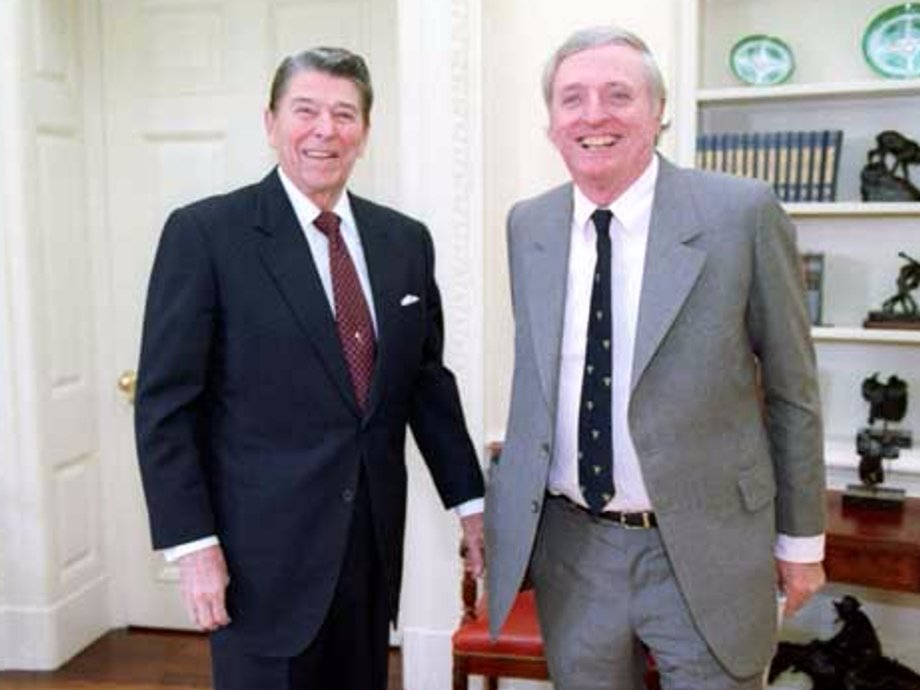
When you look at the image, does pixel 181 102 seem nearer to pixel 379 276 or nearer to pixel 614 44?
pixel 379 276

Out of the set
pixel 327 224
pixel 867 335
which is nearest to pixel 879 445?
pixel 867 335

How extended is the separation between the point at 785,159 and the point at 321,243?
158 centimetres

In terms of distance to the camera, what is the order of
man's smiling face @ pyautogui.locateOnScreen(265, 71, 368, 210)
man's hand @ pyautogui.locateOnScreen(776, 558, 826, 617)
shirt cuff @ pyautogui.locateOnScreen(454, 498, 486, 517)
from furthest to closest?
shirt cuff @ pyautogui.locateOnScreen(454, 498, 486, 517) → man's smiling face @ pyautogui.locateOnScreen(265, 71, 368, 210) → man's hand @ pyautogui.locateOnScreen(776, 558, 826, 617)

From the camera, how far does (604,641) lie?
60.1 inches

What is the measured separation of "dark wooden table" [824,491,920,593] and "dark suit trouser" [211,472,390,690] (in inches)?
48.3

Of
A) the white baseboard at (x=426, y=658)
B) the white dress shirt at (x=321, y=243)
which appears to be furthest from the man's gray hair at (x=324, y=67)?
the white baseboard at (x=426, y=658)

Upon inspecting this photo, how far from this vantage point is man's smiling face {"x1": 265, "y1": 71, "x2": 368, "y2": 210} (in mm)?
1614

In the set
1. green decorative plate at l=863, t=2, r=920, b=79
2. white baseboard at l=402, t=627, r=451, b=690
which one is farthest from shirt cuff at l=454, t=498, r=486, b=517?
green decorative plate at l=863, t=2, r=920, b=79

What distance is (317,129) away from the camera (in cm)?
161

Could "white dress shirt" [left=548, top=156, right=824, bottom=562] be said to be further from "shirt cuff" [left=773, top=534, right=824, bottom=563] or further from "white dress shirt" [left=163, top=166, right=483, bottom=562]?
"white dress shirt" [left=163, top=166, right=483, bottom=562]

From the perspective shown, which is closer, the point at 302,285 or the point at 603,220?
the point at 603,220

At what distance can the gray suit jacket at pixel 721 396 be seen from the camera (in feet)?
4.64

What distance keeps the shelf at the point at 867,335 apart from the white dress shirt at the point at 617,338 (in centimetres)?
127

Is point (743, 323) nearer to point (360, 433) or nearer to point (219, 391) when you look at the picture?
point (360, 433)
